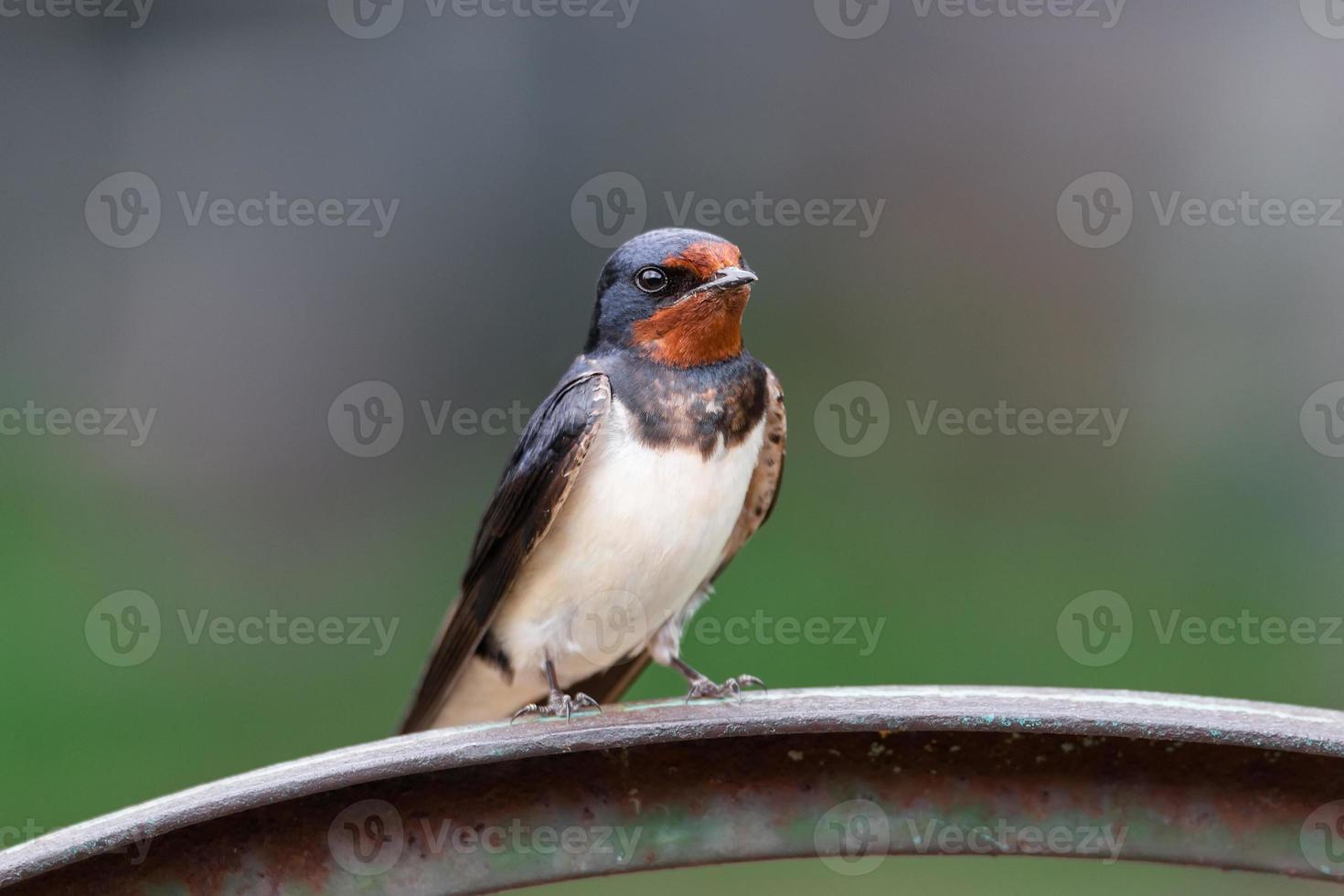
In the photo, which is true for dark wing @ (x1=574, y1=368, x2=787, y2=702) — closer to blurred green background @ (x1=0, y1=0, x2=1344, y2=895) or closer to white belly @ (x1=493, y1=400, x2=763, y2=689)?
white belly @ (x1=493, y1=400, x2=763, y2=689)

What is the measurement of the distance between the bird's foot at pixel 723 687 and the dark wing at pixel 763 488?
9.9 inches

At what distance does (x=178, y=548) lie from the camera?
530cm

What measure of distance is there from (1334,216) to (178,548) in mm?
4060

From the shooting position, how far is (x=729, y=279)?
95.5 inches

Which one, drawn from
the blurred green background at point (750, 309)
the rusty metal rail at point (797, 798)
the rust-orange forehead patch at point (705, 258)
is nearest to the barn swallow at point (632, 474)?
the rust-orange forehead patch at point (705, 258)

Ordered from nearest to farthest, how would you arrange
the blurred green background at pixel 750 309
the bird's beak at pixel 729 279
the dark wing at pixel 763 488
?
the bird's beak at pixel 729 279 → the dark wing at pixel 763 488 → the blurred green background at pixel 750 309

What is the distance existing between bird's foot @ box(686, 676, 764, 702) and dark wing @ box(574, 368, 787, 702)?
250 millimetres

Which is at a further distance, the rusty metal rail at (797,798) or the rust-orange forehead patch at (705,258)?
the rust-orange forehead patch at (705,258)

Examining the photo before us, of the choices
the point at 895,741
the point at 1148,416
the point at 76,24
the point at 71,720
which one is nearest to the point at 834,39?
the point at 1148,416

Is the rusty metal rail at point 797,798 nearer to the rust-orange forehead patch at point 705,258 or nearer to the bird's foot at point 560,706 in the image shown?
the bird's foot at point 560,706

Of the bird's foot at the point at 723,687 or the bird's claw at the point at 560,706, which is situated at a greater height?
the bird's foot at the point at 723,687

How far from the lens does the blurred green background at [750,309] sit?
5180 millimetres

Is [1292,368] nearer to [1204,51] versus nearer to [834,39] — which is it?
[1204,51]

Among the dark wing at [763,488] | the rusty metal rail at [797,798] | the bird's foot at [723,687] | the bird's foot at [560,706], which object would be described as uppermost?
the dark wing at [763,488]
